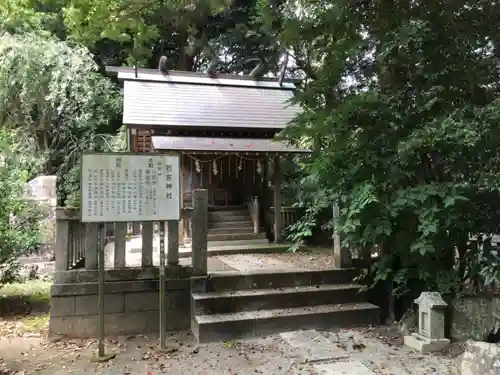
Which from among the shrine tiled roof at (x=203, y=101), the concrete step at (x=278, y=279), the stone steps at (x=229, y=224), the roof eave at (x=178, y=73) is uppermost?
the roof eave at (x=178, y=73)

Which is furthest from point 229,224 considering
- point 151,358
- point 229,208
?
point 151,358

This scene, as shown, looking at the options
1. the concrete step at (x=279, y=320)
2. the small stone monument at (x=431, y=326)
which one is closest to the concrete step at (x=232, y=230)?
the concrete step at (x=279, y=320)

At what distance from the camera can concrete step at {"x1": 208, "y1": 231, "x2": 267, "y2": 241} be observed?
9328 millimetres

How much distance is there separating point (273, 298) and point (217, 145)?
15.1 ft

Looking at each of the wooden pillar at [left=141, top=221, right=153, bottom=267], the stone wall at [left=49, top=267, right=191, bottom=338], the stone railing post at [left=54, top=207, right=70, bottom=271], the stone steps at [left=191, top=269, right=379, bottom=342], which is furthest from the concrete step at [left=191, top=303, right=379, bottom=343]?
the stone railing post at [left=54, top=207, right=70, bottom=271]

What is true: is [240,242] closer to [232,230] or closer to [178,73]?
[232,230]

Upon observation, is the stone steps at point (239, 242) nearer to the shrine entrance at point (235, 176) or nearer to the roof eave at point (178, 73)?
the shrine entrance at point (235, 176)

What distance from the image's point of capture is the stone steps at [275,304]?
4840mm

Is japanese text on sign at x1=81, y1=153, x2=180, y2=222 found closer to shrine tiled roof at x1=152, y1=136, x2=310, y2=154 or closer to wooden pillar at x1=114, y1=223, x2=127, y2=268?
wooden pillar at x1=114, y1=223, x2=127, y2=268

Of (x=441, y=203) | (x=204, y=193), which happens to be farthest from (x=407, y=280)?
(x=204, y=193)

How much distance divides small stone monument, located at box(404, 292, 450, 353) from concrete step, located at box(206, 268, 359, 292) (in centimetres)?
142

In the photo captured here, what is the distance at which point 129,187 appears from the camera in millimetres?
4555

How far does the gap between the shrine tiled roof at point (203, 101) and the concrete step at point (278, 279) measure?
4.62 m

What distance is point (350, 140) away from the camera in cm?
482
